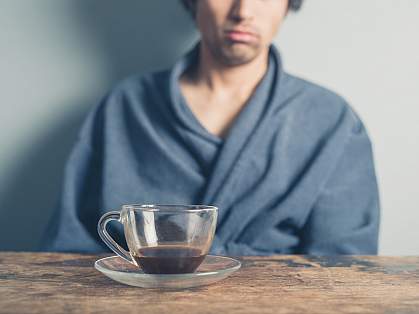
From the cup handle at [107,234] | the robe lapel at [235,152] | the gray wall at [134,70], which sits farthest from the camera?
the gray wall at [134,70]

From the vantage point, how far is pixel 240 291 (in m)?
0.55

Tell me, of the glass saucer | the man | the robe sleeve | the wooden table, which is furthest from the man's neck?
the glass saucer

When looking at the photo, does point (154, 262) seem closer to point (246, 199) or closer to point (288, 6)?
point (246, 199)

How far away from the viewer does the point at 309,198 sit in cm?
101

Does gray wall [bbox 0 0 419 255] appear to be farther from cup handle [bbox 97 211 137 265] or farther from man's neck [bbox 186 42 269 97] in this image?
cup handle [bbox 97 211 137 265]

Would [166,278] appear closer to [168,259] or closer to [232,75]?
[168,259]

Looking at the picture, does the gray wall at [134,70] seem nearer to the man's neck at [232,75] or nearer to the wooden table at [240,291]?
the man's neck at [232,75]

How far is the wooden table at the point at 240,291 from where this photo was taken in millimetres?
488

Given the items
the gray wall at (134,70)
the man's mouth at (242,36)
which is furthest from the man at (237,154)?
the gray wall at (134,70)

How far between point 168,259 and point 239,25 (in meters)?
0.65

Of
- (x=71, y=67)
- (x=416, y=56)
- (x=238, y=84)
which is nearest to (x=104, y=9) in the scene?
(x=71, y=67)

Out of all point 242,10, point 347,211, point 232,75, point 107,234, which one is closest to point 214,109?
point 232,75

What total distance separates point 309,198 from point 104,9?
0.63m

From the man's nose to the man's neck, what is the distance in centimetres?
11
